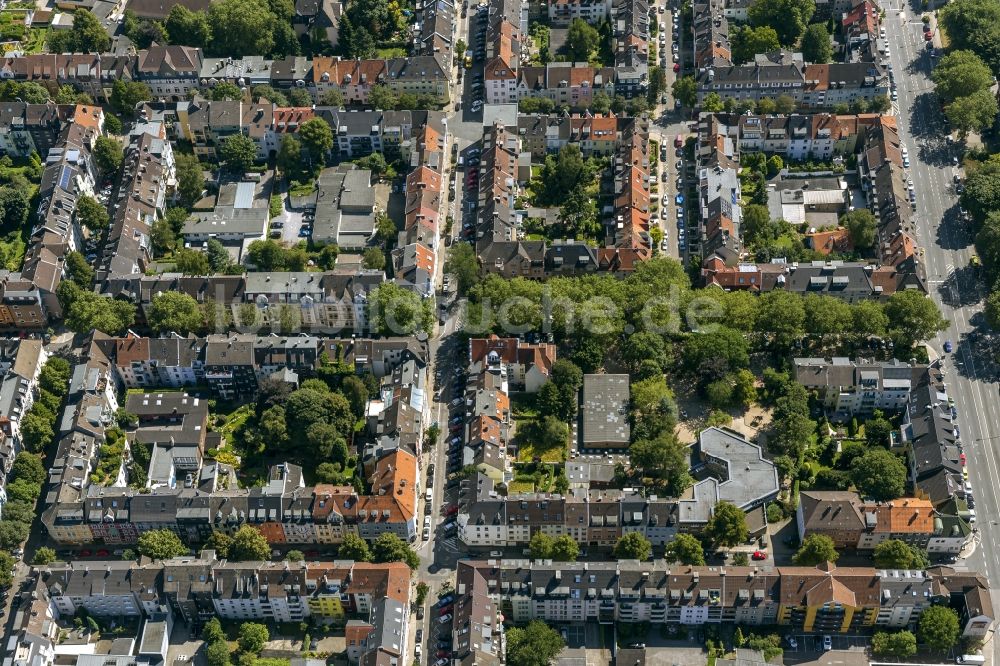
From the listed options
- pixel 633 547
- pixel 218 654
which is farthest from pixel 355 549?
pixel 633 547

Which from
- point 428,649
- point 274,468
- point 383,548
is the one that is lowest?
point 428,649

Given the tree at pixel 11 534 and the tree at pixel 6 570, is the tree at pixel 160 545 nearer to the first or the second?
the tree at pixel 11 534

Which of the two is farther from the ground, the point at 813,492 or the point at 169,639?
the point at 813,492

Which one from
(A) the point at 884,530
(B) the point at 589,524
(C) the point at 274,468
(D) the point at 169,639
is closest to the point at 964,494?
(A) the point at 884,530

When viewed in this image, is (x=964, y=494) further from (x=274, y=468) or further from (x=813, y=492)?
(x=274, y=468)

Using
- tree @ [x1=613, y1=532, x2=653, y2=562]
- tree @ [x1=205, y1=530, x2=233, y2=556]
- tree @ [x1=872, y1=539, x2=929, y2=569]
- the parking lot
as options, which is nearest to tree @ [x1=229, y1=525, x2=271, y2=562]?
tree @ [x1=205, y1=530, x2=233, y2=556]

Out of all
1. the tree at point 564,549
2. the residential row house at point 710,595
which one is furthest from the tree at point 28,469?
the tree at point 564,549

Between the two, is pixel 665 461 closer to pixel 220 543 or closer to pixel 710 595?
pixel 710 595
